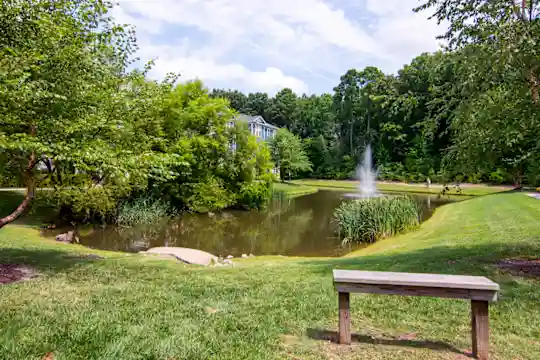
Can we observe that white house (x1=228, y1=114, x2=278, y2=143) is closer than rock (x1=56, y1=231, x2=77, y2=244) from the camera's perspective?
No

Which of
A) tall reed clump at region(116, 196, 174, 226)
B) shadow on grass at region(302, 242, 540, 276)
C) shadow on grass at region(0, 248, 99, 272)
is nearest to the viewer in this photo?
shadow on grass at region(302, 242, 540, 276)

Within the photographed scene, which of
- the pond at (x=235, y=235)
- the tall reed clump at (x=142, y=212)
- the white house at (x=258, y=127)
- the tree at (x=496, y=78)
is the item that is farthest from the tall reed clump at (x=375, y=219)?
the white house at (x=258, y=127)

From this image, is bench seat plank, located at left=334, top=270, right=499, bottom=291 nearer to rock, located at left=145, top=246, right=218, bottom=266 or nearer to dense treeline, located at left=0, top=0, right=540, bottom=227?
dense treeline, located at left=0, top=0, right=540, bottom=227

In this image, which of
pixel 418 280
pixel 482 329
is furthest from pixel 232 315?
pixel 482 329

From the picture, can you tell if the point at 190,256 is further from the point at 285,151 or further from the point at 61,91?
the point at 285,151

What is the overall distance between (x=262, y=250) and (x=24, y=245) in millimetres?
7042

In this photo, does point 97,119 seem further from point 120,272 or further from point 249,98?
point 249,98

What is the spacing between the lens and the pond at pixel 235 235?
43.8 ft

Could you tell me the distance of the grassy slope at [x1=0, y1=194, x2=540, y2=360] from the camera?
3387mm

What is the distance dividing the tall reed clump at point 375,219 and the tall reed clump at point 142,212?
907 centimetres

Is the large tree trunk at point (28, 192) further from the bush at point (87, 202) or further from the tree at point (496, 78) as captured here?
the bush at point (87, 202)

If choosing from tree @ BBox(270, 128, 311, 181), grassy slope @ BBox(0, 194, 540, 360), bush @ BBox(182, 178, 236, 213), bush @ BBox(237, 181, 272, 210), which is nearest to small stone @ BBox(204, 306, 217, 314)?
grassy slope @ BBox(0, 194, 540, 360)

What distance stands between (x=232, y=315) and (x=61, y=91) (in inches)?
168

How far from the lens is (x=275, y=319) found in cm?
422
